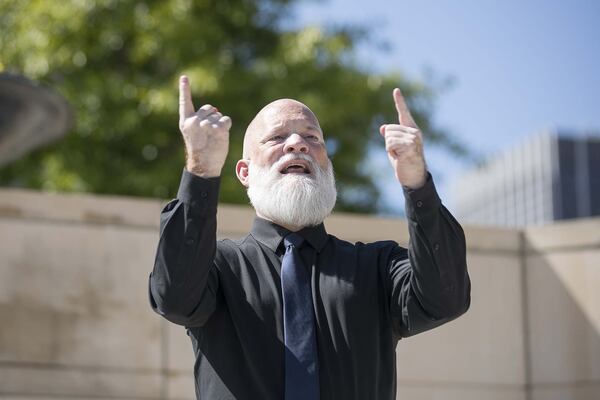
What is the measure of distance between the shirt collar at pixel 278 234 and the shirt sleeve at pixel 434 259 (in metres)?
0.40

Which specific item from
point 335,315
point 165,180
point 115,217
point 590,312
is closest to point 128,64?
point 165,180

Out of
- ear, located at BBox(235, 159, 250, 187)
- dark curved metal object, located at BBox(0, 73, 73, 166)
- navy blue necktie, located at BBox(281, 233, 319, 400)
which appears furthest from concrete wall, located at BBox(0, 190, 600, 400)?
navy blue necktie, located at BBox(281, 233, 319, 400)

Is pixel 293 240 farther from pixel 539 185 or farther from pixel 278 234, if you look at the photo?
pixel 539 185

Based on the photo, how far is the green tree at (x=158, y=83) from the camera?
14008mm

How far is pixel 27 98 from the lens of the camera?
766 cm

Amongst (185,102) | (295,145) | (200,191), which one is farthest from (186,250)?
(295,145)

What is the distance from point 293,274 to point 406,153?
22.2 inches

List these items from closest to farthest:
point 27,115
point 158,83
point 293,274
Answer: point 293,274
point 27,115
point 158,83

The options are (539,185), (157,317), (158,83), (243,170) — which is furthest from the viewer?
(539,185)

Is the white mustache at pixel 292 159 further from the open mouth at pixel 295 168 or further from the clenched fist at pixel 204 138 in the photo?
the clenched fist at pixel 204 138

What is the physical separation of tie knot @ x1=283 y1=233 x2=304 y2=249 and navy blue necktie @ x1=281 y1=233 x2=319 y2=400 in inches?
0.8

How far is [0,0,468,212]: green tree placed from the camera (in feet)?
46.0

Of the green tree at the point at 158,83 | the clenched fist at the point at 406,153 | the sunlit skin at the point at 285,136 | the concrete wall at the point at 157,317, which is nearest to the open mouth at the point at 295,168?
the sunlit skin at the point at 285,136

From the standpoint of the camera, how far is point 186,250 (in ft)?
10.7
